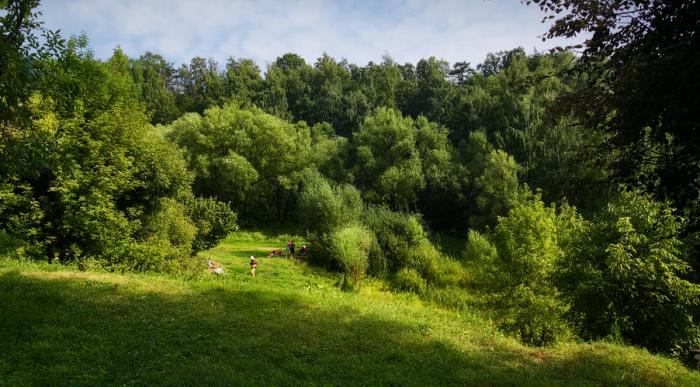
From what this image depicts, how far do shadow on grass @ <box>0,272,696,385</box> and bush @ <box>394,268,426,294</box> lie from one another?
15267 mm

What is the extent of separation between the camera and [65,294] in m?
10.5

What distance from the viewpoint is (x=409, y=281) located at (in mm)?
26719

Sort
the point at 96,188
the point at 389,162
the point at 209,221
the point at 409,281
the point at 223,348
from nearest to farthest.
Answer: the point at 223,348 < the point at 96,188 < the point at 409,281 < the point at 209,221 < the point at 389,162

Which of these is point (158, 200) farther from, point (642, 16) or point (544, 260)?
point (642, 16)

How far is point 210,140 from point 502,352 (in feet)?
146

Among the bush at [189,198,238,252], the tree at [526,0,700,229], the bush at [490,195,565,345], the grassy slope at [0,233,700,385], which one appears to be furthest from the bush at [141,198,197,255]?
the tree at [526,0,700,229]

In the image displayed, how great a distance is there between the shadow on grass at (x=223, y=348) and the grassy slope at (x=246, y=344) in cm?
2

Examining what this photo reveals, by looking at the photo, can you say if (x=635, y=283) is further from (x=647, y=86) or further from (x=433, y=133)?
(x=433, y=133)

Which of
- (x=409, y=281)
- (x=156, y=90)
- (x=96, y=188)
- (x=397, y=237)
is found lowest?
(x=409, y=281)

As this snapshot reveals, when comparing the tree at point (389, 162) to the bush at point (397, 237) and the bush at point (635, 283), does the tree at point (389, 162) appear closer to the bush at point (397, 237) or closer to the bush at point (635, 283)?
the bush at point (397, 237)

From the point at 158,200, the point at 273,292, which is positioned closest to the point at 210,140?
the point at 158,200

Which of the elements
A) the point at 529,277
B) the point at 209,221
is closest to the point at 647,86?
the point at 529,277

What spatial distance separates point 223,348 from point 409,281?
19484 millimetres

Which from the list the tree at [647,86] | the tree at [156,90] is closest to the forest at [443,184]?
the tree at [647,86]
